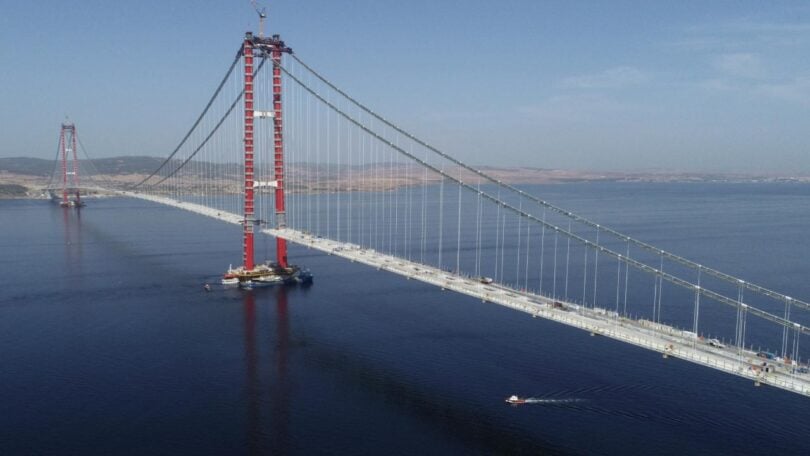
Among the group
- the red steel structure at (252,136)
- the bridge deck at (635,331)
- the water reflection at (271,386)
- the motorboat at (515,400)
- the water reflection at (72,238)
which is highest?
the red steel structure at (252,136)

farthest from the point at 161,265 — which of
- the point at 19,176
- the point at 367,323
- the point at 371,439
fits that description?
the point at 19,176

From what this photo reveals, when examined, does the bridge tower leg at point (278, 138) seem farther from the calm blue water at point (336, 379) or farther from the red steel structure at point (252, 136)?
the calm blue water at point (336, 379)

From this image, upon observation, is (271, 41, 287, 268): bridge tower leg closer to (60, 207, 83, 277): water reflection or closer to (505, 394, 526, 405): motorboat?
(60, 207, 83, 277): water reflection

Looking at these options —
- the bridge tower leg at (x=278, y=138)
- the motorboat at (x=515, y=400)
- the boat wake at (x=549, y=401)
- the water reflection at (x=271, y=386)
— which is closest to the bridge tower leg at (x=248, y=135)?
the bridge tower leg at (x=278, y=138)

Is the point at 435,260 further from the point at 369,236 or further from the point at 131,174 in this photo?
the point at 131,174

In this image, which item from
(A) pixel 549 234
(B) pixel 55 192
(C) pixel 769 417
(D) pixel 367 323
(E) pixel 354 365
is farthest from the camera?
(B) pixel 55 192

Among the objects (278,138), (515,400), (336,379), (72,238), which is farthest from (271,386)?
(72,238)
